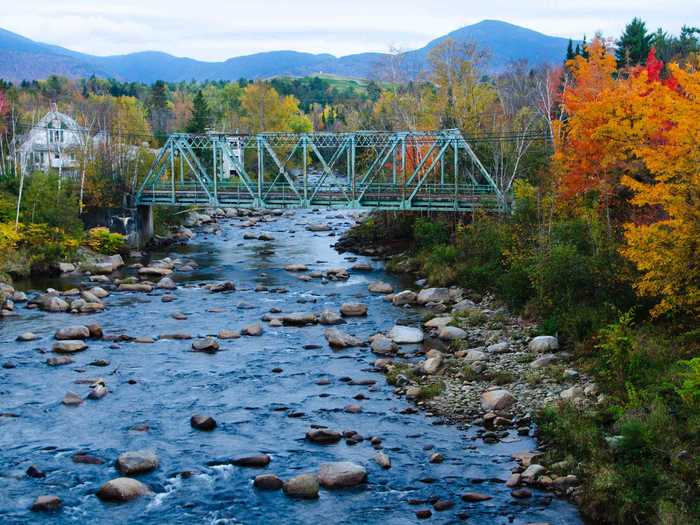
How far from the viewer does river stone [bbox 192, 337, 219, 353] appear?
1179 inches

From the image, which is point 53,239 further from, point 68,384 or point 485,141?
point 485,141

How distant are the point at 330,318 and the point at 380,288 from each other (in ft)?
21.4

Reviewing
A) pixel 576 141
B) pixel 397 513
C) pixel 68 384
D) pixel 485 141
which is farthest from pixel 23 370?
pixel 485 141

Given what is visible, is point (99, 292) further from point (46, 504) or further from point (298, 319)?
point (46, 504)

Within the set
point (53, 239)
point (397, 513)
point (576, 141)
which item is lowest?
point (397, 513)

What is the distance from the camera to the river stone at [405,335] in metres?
31.0

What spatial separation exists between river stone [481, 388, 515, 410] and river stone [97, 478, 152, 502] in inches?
381

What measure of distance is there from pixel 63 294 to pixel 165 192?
646 inches

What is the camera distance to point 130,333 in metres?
32.2

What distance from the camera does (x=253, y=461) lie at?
2042 cm

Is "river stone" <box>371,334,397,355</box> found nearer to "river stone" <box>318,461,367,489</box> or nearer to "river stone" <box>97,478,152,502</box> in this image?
"river stone" <box>318,461,367,489</box>

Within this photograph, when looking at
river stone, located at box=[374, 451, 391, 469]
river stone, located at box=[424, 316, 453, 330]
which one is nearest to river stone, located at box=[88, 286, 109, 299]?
river stone, located at box=[424, 316, 453, 330]

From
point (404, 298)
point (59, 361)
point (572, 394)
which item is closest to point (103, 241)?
point (404, 298)

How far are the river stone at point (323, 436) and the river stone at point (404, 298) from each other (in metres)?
15.9
